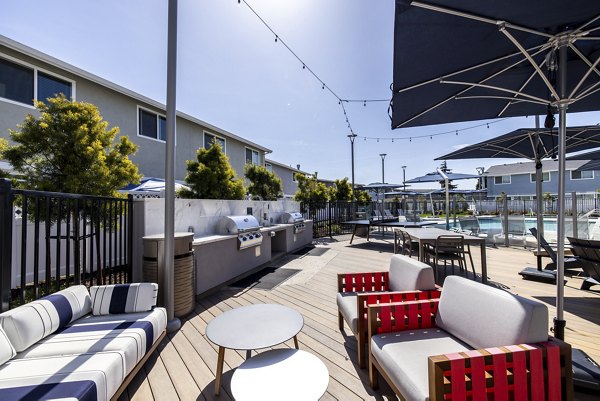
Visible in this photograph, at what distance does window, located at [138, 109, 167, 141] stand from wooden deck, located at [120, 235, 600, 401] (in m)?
7.23

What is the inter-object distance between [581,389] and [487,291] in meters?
1.20

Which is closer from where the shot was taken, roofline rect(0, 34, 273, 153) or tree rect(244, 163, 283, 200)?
roofline rect(0, 34, 273, 153)

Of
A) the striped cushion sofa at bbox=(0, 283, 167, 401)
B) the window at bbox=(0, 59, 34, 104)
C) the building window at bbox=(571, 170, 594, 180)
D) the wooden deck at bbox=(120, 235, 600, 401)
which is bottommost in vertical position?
the wooden deck at bbox=(120, 235, 600, 401)

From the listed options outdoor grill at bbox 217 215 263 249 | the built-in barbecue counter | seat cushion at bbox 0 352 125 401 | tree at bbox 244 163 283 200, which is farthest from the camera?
tree at bbox 244 163 283 200

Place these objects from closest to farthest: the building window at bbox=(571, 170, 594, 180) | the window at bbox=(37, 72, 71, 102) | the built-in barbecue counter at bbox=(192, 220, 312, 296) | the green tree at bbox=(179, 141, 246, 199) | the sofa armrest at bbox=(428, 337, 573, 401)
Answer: the sofa armrest at bbox=(428, 337, 573, 401) → the built-in barbecue counter at bbox=(192, 220, 312, 296) → the window at bbox=(37, 72, 71, 102) → the green tree at bbox=(179, 141, 246, 199) → the building window at bbox=(571, 170, 594, 180)

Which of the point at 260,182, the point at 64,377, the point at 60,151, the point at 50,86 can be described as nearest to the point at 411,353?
the point at 64,377

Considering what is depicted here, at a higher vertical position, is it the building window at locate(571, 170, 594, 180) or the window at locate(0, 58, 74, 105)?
the window at locate(0, 58, 74, 105)

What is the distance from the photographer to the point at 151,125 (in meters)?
9.03

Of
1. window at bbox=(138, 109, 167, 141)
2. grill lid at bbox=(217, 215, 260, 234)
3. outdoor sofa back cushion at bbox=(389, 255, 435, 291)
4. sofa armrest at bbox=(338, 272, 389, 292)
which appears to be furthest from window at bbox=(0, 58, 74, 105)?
outdoor sofa back cushion at bbox=(389, 255, 435, 291)

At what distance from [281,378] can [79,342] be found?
5.27 ft

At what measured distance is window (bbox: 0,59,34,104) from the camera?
5.59 meters

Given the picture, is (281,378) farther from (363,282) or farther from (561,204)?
(561,204)

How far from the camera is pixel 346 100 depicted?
338 inches

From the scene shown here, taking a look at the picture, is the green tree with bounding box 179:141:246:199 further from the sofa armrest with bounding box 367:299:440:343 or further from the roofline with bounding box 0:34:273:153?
the sofa armrest with bounding box 367:299:440:343
